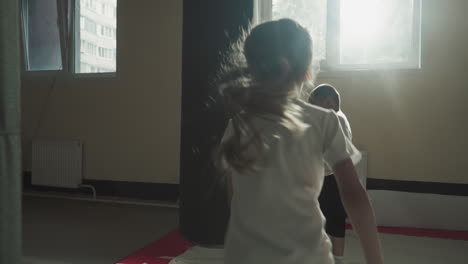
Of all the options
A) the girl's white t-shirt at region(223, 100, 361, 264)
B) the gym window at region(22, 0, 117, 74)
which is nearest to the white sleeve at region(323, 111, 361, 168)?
the girl's white t-shirt at region(223, 100, 361, 264)

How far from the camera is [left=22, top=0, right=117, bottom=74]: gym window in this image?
13.7 feet

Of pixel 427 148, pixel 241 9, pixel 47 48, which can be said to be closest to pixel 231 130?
pixel 241 9

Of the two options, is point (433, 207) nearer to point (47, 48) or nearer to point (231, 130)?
point (231, 130)

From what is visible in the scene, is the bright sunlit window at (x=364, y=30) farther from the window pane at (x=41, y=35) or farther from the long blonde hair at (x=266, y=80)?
the long blonde hair at (x=266, y=80)

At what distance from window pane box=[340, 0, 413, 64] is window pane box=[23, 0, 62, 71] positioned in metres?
3.01

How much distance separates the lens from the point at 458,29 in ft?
9.91

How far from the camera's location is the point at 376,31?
3264 mm

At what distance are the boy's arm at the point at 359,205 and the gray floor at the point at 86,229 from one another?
6.63 ft

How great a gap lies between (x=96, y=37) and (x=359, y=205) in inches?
162

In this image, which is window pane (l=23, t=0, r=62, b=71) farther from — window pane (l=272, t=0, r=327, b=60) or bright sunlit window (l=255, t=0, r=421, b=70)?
window pane (l=272, t=0, r=327, b=60)

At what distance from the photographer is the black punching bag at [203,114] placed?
231 cm

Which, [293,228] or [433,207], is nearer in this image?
[293,228]

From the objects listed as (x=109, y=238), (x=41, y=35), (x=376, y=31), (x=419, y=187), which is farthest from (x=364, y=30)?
(x=41, y=35)

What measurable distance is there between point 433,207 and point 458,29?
1.36 meters
